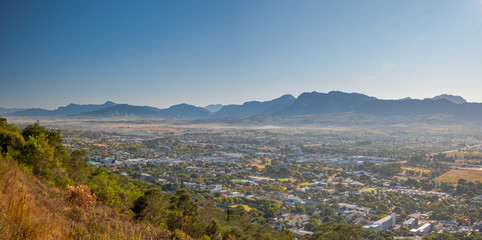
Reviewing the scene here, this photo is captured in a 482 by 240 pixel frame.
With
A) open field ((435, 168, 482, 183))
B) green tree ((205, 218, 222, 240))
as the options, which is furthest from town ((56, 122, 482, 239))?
green tree ((205, 218, 222, 240))

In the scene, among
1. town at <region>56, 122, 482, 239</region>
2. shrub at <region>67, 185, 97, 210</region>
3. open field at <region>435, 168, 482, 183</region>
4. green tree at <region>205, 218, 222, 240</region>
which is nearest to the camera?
shrub at <region>67, 185, 97, 210</region>

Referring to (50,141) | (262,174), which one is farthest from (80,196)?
(262,174)

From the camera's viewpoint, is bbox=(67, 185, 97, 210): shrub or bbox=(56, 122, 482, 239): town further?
bbox=(56, 122, 482, 239): town

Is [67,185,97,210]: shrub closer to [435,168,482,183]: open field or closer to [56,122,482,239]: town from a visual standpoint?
[56,122,482,239]: town

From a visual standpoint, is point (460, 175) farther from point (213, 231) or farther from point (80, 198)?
point (80, 198)

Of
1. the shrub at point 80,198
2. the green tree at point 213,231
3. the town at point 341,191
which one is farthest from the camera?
the town at point 341,191

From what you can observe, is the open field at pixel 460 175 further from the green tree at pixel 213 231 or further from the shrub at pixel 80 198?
the shrub at pixel 80 198

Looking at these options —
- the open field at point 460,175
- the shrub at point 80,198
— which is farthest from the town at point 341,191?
the shrub at point 80,198

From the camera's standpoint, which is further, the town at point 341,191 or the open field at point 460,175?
the open field at point 460,175

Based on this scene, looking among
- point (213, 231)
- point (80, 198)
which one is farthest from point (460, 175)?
point (80, 198)
